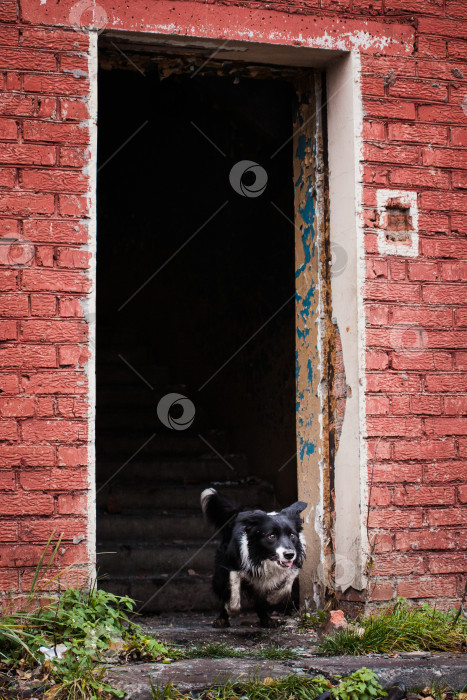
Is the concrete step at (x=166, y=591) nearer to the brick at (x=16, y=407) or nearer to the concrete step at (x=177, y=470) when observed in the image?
the concrete step at (x=177, y=470)

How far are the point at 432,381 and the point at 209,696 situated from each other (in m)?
2.01

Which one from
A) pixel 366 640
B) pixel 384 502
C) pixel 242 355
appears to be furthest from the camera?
pixel 242 355

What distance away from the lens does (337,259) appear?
4121 millimetres

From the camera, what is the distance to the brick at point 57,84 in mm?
3641

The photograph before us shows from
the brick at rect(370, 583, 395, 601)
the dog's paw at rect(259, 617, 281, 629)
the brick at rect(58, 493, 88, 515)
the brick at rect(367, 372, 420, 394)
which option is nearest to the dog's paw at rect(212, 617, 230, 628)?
the dog's paw at rect(259, 617, 281, 629)

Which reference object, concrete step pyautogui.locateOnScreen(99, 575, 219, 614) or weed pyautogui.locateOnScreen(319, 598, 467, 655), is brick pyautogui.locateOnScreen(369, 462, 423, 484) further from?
concrete step pyautogui.locateOnScreen(99, 575, 219, 614)

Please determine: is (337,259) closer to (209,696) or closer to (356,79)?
(356,79)

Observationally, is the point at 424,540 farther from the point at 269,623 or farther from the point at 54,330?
the point at 54,330

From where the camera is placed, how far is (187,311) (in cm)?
824

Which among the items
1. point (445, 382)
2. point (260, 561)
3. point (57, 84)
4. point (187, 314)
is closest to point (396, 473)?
point (445, 382)

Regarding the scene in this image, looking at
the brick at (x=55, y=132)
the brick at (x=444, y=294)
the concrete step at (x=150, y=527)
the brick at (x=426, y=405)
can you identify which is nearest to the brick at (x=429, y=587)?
the brick at (x=426, y=405)

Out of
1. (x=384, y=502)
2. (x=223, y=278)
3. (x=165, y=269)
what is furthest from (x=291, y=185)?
(x=165, y=269)

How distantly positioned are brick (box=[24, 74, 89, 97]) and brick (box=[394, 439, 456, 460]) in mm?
2409

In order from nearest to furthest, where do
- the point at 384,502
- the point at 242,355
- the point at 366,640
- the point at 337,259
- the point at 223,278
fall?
the point at 366,640 → the point at 384,502 → the point at 337,259 → the point at 242,355 → the point at 223,278
